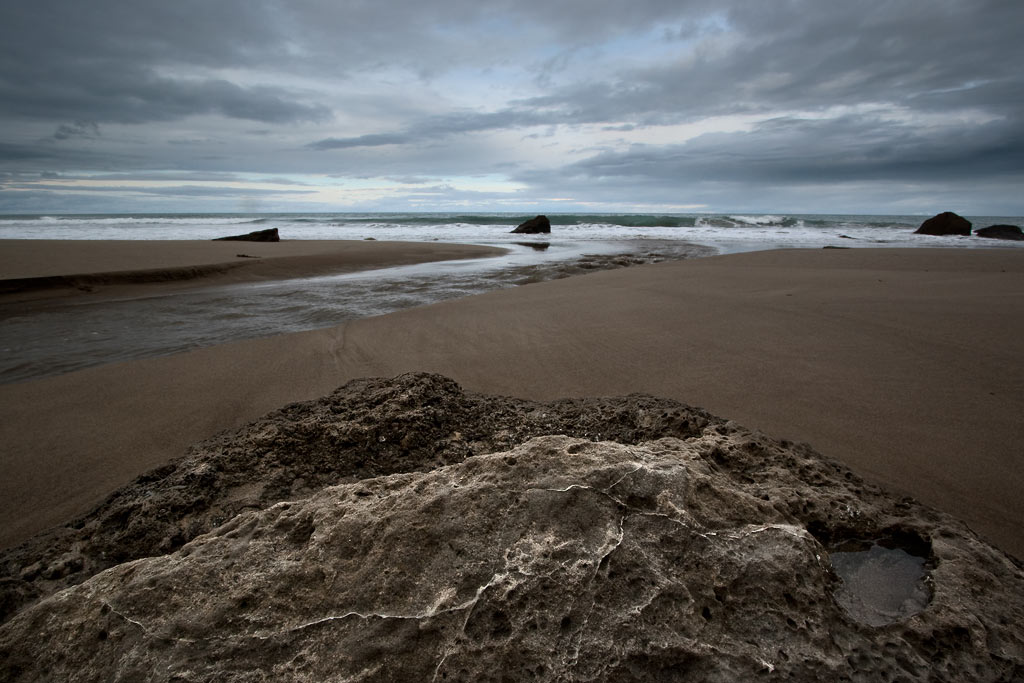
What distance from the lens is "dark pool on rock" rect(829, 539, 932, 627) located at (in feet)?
3.81

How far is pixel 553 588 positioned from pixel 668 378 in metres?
1.82

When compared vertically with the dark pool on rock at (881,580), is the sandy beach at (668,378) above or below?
above

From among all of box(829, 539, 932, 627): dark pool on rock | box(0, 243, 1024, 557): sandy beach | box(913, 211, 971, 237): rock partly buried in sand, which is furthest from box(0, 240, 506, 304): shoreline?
box(913, 211, 971, 237): rock partly buried in sand

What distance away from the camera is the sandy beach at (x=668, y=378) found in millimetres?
1852

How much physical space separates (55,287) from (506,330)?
5.06m

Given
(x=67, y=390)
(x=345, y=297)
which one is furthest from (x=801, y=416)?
(x=345, y=297)

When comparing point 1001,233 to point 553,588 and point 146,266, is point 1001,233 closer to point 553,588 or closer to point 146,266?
point 553,588

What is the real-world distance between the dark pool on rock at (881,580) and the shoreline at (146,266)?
6705mm

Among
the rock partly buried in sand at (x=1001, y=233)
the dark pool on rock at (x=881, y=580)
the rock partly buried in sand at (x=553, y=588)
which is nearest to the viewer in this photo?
the rock partly buried in sand at (x=553, y=588)

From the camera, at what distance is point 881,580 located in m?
1.26

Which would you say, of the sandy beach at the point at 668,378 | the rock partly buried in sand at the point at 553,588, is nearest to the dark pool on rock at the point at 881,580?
the rock partly buried in sand at the point at 553,588

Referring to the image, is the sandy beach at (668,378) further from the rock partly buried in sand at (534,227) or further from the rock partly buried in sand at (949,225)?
the rock partly buried in sand at (949,225)

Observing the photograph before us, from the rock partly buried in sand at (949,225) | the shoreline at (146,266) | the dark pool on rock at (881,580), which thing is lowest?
the dark pool on rock at (881,580)

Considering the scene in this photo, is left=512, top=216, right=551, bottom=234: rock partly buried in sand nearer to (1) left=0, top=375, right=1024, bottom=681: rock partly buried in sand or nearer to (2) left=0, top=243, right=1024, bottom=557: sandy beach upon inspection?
(2) left=0, top=243, right=1024, bottom=557: sandy beach
